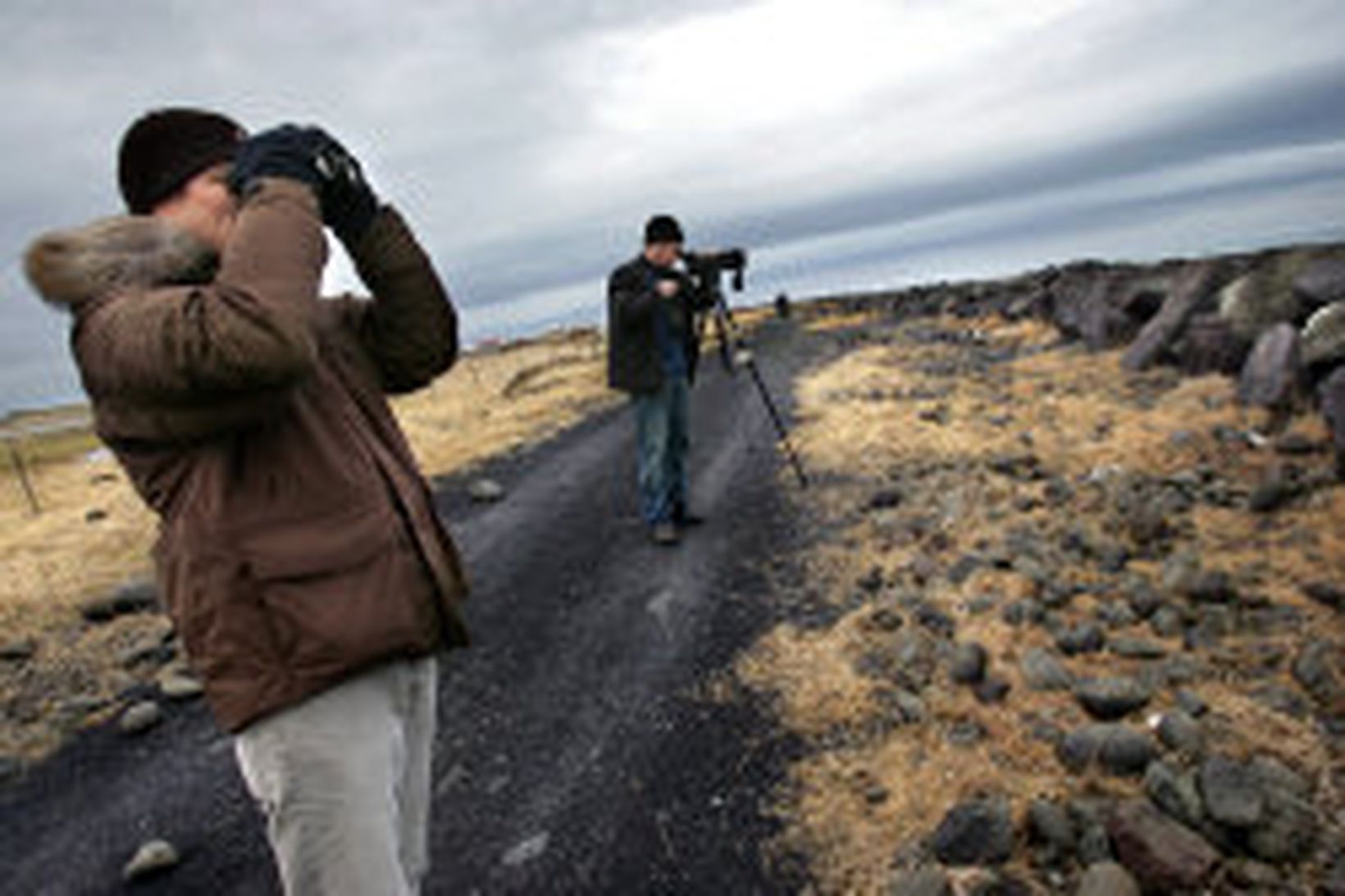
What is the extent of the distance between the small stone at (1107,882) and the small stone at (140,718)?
5822 millimetres

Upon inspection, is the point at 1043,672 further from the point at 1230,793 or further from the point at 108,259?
the point at 108,259

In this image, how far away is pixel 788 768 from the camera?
4.13 metres

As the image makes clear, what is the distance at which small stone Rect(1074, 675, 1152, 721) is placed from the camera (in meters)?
4.03

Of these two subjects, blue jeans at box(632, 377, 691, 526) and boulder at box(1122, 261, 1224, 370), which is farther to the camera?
boulder at box(1122, 261, 1224, 370)

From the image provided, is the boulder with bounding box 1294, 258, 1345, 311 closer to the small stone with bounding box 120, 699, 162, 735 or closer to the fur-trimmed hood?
the fur-trimmed hood

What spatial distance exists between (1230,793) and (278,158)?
4146mm

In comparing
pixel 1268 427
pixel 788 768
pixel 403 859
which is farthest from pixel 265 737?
pixel 1268 427

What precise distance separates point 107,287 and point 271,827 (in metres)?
1.41

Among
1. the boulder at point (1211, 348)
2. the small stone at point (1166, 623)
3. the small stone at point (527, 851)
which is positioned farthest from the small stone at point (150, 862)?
the boulder at point (1211, 348)

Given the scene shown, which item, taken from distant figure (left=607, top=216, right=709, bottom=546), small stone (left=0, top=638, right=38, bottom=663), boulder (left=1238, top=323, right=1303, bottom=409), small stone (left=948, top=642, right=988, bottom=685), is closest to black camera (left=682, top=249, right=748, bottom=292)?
distant figure (left=607, top=216, right=709, bottom=546)

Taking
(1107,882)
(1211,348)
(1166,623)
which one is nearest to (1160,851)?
(1107,882)

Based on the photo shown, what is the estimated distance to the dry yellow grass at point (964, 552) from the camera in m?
3.69

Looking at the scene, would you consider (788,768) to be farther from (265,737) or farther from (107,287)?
(107,287)

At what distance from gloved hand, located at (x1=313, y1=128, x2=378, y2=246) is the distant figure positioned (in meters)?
4.41
